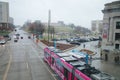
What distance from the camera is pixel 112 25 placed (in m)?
36.9

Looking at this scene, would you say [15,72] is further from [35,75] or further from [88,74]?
[88,74]

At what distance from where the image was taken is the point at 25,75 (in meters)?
23.0

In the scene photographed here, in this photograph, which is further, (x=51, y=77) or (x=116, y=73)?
(x=116, y=73)

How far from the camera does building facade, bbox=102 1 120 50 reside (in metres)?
35.5

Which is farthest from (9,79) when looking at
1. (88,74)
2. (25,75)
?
(88,74)

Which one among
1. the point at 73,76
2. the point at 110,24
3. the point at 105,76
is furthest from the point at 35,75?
the point at 110,24

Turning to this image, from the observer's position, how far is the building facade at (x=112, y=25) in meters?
35.5

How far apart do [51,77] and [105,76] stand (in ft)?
35.1

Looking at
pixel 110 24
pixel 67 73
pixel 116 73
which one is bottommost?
pixel 116 73

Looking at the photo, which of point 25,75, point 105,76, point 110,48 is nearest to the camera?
point 105,76

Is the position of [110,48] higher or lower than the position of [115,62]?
higher

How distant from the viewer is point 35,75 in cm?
2306

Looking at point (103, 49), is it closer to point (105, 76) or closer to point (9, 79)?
point (9, 79)

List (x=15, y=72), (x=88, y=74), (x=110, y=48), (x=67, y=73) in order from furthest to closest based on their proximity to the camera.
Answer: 1. (x=110, y=48)
2. (x=15, y=72)
3. (x=67, y=73)
4. (x=88, y=74)
